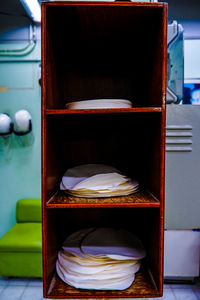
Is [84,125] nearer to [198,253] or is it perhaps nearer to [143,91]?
[143,91]

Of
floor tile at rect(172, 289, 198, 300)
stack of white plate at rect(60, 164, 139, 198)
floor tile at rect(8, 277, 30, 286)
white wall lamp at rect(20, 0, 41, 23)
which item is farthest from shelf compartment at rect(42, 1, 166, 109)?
floor tile at rect(8, 277, 30, 286)

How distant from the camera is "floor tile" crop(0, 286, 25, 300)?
2097mm

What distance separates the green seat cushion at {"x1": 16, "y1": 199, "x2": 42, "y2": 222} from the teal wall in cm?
13

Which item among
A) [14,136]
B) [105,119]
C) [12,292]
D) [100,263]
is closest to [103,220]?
[100,263]

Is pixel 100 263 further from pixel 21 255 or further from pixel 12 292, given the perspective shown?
pixel 12 292

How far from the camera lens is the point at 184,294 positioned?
2.07 meters

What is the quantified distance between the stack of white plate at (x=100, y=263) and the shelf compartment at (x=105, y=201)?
0.23 meters

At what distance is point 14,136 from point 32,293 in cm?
178

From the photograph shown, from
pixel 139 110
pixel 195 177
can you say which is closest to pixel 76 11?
pixel 139 110

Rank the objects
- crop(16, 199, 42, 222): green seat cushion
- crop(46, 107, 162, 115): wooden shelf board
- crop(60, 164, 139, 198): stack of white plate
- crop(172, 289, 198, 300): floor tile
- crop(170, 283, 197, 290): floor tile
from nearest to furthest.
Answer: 1. crop(46, 107, 162, 115): wooden shelf board
2. crop(60, 164, 139, 198): stack of white plate
3. crop(172, 289, 198, 300): floor tile
4. crop(170, 283, 197, 290): floor tile
5. crop(16, 199, 42, 222): green seat cushion

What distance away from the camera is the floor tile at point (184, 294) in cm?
202

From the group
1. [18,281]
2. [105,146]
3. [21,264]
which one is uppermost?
[105,146]

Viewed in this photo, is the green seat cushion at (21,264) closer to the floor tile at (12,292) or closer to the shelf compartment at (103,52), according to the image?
the floor tile at (12,292)

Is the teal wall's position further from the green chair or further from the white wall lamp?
the green chair
